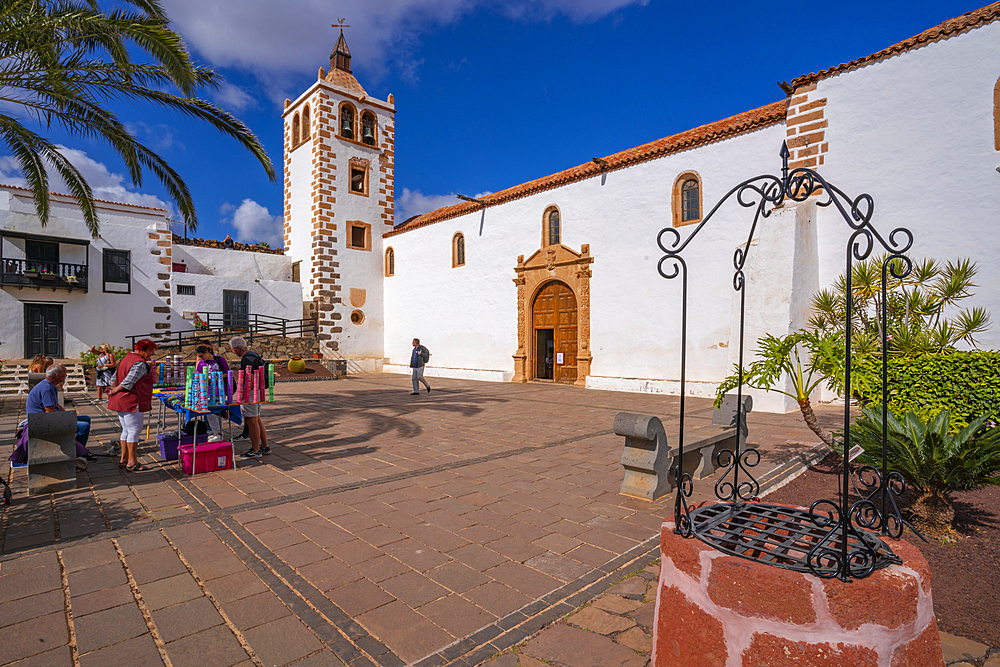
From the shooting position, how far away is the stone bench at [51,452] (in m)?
5.04

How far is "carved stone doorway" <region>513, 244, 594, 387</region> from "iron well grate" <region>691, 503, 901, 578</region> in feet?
42.8

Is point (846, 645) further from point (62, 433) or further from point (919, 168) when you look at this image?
point (919, 168)

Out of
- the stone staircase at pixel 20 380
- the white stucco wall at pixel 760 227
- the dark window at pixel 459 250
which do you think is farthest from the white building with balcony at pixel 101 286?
the white stucco wall at pixel 760 227

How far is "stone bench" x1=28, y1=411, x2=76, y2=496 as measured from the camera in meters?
5.04

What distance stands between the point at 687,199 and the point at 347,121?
16148 mm

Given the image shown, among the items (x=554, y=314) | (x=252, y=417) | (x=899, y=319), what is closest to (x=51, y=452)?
(x=252, y=417)

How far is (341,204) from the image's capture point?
22672 millimetres

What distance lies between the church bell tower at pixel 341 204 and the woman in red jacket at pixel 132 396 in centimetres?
1633

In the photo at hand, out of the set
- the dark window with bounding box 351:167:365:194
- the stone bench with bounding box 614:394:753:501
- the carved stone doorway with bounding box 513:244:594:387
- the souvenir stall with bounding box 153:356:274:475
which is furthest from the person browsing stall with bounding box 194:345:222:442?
the dark window with bounding box 351:167:365:194

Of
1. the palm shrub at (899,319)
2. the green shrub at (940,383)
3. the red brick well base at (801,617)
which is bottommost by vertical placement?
the red brick well base at (801,617)

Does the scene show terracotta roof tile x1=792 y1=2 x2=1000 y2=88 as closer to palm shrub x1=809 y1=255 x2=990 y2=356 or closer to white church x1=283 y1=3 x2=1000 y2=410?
white church x1=283 y1=3 x2=1000 y2=410

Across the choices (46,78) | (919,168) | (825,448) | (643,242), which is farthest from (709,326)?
(46,78)

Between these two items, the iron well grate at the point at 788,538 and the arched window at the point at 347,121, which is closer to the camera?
the iron well grate at the point at 788,538

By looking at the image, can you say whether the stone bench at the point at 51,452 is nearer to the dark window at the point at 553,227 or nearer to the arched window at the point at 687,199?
the arched window at the point at 687,199
